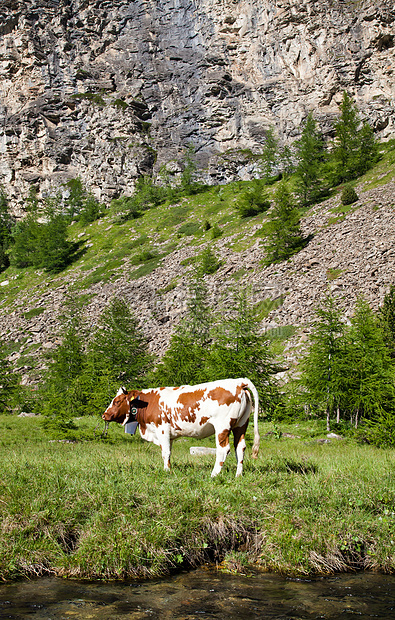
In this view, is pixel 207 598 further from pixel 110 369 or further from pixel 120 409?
pixel 110 369

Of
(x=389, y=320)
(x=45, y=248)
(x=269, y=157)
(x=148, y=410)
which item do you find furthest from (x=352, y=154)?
(x=148, y=410)

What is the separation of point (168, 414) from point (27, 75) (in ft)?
453

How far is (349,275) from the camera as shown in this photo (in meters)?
37.3

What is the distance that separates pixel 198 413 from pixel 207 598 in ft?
13.4

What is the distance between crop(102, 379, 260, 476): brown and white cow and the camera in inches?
322

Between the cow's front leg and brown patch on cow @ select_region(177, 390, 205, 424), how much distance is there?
28.3 inches

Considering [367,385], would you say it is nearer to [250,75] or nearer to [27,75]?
[250,75]

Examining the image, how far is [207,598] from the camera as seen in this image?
450 cm

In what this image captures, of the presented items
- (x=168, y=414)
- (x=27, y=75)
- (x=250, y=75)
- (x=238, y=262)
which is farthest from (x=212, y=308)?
(x=27, y=75)

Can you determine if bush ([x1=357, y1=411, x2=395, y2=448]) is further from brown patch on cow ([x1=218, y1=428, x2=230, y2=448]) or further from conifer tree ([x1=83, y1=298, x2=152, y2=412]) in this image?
conifer tree ([x1=83, y1=298, x2=152, y2=412])

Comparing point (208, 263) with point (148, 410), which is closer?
point (148, 410)

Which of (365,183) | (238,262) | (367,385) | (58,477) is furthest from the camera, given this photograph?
(365,183)

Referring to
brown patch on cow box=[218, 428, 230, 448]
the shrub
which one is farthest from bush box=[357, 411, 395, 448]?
the shrub

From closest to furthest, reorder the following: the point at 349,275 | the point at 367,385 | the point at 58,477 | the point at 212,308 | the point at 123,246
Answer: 1. the point at 58,477
2. the point at 367,385
3. the point at 349,275
4. the point at 212,308
5. the point at 123,246
